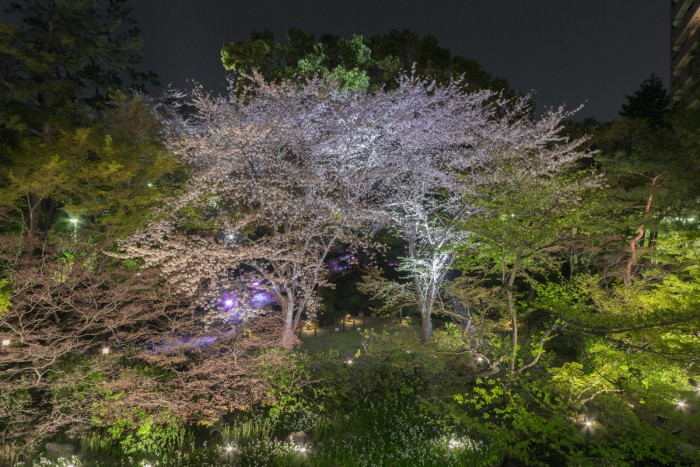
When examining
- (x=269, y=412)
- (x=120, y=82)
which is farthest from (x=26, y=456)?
(x=120, y=82)

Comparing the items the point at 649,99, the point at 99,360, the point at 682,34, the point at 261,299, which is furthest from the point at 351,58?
the point at 682,34

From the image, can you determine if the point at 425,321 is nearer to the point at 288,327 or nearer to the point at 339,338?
the point at 288,327

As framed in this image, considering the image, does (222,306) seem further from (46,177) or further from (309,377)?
(46,177)

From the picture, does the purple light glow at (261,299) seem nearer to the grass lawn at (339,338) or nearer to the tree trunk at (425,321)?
the grass lawn at (339,338)

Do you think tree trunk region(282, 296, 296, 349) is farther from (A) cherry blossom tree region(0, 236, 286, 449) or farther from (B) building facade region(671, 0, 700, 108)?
(B) building facade region(671, 0, 700, 108)

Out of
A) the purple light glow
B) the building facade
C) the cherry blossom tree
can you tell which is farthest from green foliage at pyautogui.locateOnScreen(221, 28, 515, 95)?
the building facade

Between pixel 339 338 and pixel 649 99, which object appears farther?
pixel 649 99

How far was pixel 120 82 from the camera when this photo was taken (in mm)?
13703

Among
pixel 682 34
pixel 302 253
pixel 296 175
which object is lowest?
pixel 302 253

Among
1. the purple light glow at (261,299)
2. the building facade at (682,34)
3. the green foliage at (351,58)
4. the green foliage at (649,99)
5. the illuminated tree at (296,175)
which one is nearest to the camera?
the illuminated tree at (296,175)

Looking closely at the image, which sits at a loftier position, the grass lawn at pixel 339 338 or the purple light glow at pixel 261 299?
the purple light glow at pixel 261 299

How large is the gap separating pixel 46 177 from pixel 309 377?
23.8ft

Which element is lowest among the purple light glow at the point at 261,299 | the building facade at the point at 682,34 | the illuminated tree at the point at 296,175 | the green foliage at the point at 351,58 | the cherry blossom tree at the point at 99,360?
the cherry blossom tree at the point at 99,360

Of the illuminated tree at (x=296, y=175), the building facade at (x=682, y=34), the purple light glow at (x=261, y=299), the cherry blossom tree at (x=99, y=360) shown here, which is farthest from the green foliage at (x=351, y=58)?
the building facade at (x=682, y=34)
